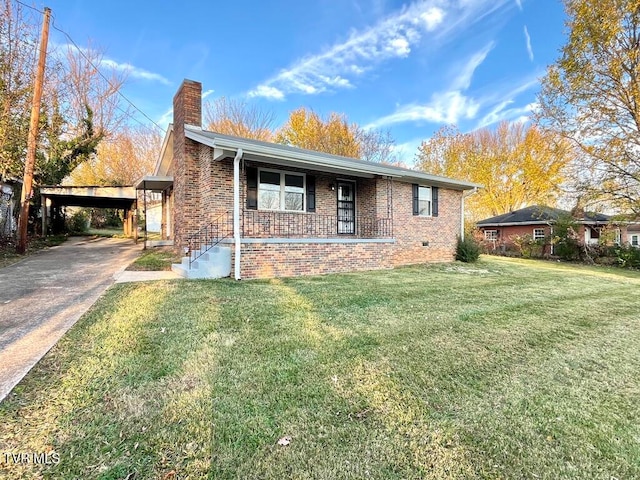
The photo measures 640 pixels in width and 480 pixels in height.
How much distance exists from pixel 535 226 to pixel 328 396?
80.4 ft

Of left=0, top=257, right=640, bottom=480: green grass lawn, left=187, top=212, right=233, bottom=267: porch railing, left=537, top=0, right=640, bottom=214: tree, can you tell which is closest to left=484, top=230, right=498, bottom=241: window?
left=537, top=0, right=640, bottom=214: tree

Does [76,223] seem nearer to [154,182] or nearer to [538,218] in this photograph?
[154,182]

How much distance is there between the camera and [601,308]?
19.5 feet

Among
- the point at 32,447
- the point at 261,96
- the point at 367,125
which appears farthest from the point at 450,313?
the point at 367,125

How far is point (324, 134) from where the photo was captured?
2591cm

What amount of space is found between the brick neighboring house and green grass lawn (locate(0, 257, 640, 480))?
321cm

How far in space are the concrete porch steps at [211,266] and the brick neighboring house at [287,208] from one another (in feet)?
0.08

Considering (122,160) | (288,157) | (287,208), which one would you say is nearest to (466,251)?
(287,208)

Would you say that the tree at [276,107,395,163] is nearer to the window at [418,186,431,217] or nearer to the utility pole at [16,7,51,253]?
the window at [418,186,431,217]

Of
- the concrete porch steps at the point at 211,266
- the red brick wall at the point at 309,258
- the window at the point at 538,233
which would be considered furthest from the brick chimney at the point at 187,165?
the window at the point at 538,233

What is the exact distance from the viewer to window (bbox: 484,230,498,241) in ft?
82.3

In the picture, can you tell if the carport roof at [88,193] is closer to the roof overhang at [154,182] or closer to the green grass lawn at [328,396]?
the roof overhang at [154,182]

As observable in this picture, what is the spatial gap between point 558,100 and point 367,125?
14781 millimetres

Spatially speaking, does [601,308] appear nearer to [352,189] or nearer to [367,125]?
[352,189]
